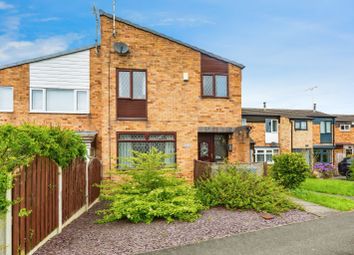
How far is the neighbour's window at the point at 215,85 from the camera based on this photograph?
610 inches

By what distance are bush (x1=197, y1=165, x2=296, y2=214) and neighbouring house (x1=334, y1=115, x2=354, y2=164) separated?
88.6ft

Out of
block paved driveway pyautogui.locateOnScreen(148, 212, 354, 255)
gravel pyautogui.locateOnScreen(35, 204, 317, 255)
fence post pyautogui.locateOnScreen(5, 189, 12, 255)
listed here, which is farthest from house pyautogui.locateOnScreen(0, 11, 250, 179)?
fence post pyautogui.locateOnScreen(5, 189, 12, 255)

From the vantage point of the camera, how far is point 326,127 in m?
33.4

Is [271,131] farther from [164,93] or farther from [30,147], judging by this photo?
[30,147]

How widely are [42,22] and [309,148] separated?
83.3ft

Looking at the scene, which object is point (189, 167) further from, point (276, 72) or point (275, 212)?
point (276, 72)

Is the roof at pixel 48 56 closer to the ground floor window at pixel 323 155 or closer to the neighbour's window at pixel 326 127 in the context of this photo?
the ground floor window at pixel 323 155

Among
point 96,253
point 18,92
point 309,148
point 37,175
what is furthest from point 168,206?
point 309,148

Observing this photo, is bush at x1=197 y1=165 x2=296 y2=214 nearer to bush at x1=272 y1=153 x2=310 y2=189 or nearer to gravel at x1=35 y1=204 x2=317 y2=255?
gravel at x1=35 y1=204 x2=317 y2=255

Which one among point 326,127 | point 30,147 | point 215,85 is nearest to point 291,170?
point 215,85

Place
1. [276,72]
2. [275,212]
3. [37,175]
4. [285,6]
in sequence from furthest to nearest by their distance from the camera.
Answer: [276,72], [285,6], [275,212], [37,175]

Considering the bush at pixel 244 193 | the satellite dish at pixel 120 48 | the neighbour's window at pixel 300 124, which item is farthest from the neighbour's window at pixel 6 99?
the neighbour's window at pixel 300 124

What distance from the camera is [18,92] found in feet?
47.8

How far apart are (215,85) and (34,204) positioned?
11.2 metres
